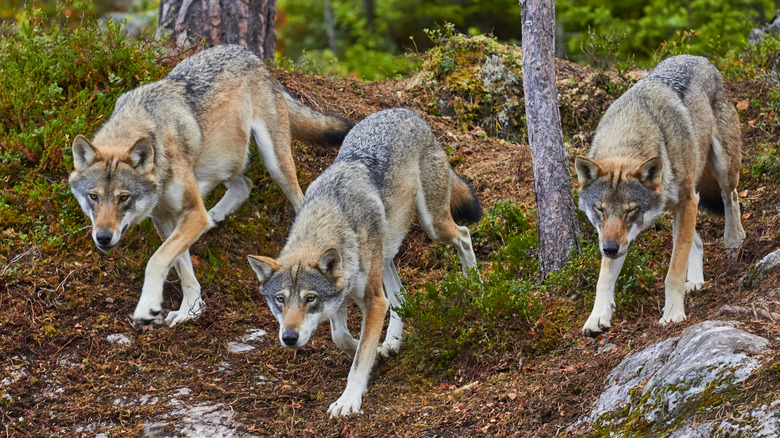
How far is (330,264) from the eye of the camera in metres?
5.48

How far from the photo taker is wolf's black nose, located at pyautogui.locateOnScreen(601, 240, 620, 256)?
5379 mm

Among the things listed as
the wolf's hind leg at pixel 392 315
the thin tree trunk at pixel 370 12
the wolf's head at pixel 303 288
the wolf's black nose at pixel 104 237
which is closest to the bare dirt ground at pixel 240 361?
the wolf's hind leg at pixel 392 315

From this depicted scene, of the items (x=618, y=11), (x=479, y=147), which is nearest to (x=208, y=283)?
(x=479, y=147)

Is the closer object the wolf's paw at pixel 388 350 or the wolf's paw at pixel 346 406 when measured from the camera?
the wolf's paw at pixel 346 406

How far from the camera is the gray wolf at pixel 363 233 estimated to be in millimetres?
A: 5434

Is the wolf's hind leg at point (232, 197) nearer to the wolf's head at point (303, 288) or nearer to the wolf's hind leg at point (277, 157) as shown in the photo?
the wolf's hind leg at point (277, 157)

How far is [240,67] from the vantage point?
26.0 ft

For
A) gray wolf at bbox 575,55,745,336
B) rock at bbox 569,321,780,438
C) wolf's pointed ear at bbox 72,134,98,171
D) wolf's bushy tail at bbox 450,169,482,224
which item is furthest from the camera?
wolf's bushy tail at bbox 450,169,482,224

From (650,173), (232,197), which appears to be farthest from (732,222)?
(232,197)

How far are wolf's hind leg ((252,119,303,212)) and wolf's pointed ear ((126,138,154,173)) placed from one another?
5.23 ft

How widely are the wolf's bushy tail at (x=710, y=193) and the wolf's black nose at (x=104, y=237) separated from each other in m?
5.64

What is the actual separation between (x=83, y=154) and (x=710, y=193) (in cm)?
613

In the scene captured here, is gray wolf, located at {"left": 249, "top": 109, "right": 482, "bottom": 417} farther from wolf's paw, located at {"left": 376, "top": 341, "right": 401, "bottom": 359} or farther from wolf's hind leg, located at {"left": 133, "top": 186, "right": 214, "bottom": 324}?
wolf's hind leg, located at {"left": 133, "top": 186, "right": 214, "bottom": 324}

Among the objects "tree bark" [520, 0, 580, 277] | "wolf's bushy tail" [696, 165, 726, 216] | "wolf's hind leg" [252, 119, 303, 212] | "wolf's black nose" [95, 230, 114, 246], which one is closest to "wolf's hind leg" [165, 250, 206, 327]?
"wolf's black nose" [95, 230, 114, 246]
